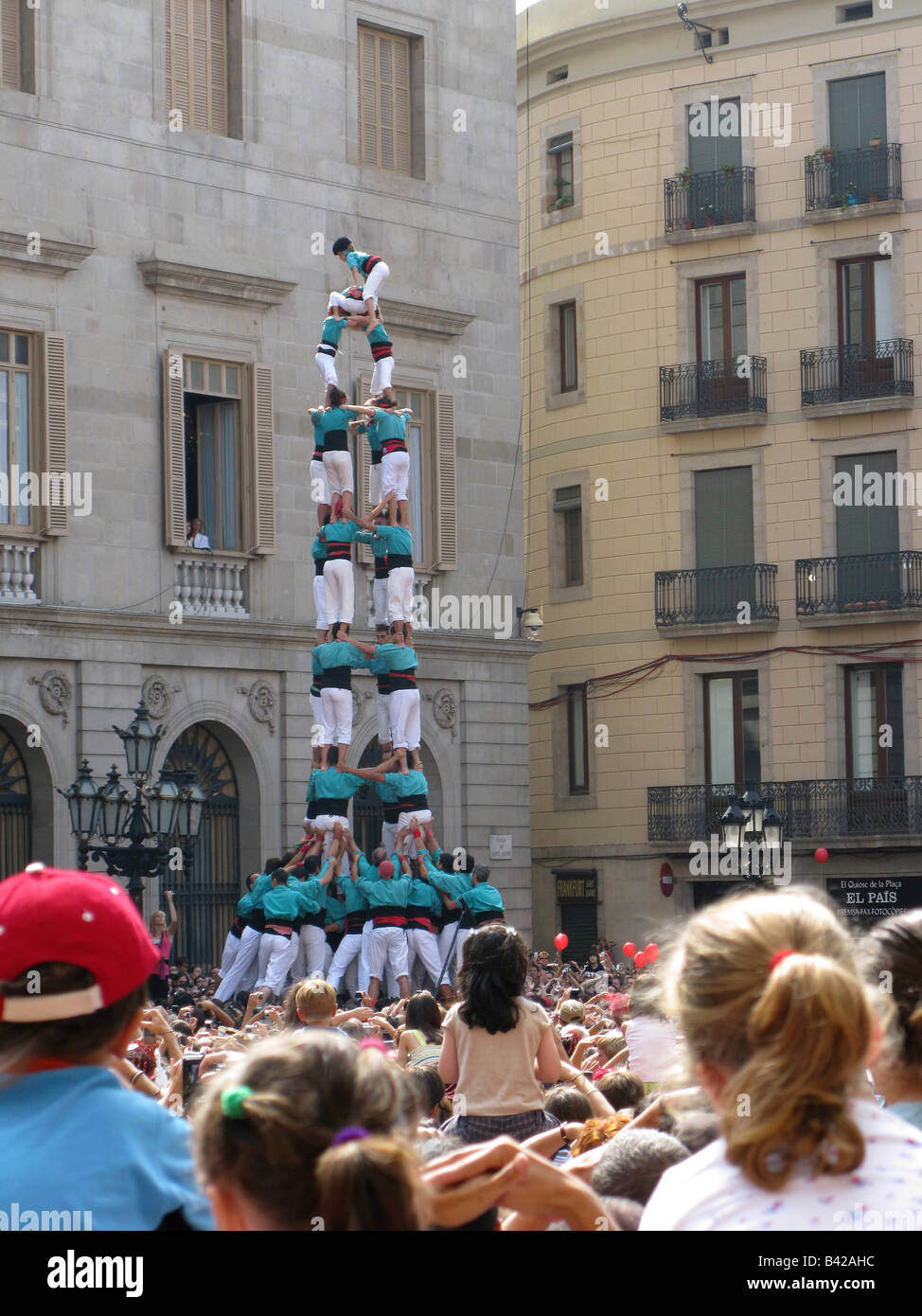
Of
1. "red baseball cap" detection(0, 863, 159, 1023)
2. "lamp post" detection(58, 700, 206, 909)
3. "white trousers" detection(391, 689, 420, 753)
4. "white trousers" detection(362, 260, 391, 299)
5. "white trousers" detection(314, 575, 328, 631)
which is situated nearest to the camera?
"red baseball cap" detection(0, 863, 159, 1023)

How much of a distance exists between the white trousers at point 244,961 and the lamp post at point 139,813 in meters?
3.01

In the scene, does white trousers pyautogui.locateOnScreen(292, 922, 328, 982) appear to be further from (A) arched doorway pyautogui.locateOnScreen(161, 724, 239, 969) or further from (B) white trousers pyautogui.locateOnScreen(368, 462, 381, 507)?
(B) white trousers pyautogui.locateOnScreen(368, 462, 381, 507)

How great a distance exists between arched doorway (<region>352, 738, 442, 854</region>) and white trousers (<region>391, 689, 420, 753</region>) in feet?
20.9

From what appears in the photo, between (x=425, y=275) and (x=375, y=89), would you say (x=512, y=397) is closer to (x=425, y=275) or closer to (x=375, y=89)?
(x=425, y=275)

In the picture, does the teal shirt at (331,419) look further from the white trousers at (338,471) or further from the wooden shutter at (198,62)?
the wooden shutter at (198,62)

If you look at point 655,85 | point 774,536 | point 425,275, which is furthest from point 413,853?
point 655,85

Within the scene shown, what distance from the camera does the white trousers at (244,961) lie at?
2106 centimetres

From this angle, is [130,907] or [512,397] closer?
[130,907]

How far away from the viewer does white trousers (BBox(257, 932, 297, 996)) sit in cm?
2088

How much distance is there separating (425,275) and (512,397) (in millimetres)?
2509

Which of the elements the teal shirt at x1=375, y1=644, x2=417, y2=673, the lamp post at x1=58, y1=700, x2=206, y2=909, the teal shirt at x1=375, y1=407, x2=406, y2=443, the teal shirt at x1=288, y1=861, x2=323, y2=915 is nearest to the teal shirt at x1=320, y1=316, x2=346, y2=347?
the teal shirt at x1=375, y1=407, x2=406, y2=443

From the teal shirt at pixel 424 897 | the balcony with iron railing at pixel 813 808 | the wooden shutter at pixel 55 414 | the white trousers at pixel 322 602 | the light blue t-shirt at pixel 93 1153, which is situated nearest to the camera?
the light blue t-shirt at pixel 93 1153

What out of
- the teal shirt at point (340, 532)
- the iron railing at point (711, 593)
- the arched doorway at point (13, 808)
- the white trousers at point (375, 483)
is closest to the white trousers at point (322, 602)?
the teal shirt at point (340, 532)

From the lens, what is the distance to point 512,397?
104ft
